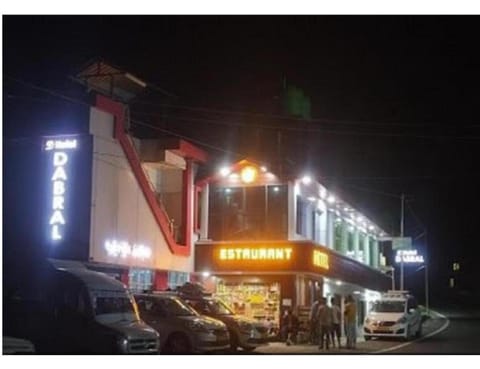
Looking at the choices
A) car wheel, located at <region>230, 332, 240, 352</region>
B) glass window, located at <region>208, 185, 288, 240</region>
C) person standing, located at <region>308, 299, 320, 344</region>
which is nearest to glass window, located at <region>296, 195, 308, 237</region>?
glass window, located at <region>208, 185, 288, 240</region>

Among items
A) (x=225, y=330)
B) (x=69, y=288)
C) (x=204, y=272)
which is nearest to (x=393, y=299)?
(x=204, y=272)

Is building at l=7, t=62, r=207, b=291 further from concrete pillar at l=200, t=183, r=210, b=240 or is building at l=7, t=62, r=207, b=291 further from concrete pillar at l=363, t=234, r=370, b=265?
concrete pillar at l=363, t=234, r=370, b=265

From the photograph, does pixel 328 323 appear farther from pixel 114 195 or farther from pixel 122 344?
pixel 122 344

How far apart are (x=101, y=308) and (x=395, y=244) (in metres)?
33.8

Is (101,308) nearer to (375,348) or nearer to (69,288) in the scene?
(69,288)

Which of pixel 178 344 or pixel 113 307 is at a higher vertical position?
pixel 113 307

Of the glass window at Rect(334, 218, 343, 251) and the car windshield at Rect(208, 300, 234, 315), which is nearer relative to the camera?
the car windshield at Rect(208, 300, 234, 315)

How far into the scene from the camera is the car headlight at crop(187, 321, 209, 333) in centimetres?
2102

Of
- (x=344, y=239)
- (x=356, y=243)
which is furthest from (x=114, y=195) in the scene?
(x=356, y=243)

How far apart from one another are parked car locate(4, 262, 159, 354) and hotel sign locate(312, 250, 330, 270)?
13.0m

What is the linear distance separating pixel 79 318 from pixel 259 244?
552 inches

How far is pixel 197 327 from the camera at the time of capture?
21094 mm

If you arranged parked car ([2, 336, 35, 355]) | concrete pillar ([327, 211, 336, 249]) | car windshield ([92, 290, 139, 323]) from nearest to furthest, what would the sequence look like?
parked car ([2, 336, 35, 355]), car windshield ([92, 290, 139, 323]), concrete pillar ([327, 211, 336, 249])

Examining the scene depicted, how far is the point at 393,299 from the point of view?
3478 cm
